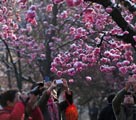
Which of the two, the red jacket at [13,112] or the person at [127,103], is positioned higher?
the red jacket at [13,112]

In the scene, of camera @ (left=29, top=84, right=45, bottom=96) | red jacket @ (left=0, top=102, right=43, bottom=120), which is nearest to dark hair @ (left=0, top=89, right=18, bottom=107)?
red jacket @ (left=0, top=102, right=43, bottom=120)

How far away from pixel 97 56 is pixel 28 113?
12.2 feet

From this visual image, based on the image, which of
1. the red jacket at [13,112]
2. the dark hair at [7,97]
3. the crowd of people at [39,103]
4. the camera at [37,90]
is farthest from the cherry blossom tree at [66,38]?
the red jacket at [13,112]

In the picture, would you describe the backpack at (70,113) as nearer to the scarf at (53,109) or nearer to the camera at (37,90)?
the scarf at (53,109)

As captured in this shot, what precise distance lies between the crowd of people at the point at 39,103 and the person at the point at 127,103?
50.2 inches

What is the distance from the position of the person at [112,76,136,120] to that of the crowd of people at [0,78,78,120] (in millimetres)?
1275

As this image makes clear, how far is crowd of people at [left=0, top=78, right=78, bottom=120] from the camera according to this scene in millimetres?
6285

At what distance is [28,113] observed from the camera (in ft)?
24.3

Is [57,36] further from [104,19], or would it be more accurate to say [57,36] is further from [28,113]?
[28,113]

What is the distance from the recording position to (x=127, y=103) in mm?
7016

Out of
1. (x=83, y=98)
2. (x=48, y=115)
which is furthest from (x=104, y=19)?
(x=83, y=98)

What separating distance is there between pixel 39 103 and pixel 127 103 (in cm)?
170

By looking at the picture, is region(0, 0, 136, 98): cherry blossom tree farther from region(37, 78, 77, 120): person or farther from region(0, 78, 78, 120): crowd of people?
region(0, 78, 78, 120): crowd of people

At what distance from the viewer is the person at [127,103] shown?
22.8 ft
